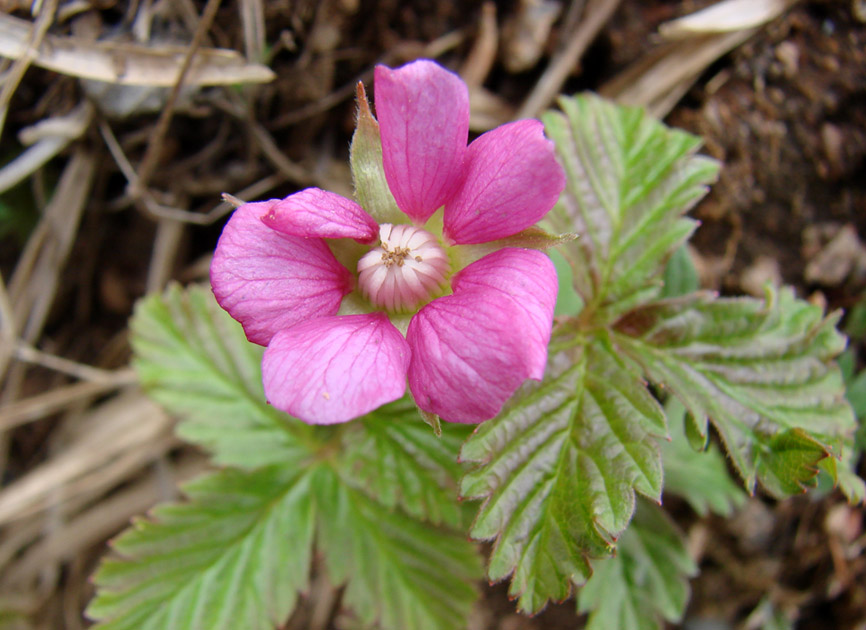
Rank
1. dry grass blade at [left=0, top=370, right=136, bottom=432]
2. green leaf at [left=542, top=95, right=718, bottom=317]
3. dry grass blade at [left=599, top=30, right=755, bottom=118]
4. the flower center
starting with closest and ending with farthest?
the flower center < green leaf at [left=542, top=95, right=718, bottom=317] < dry grass blade at [left=599, top=30, right=755, bottom=118] < dry grass blade at [left=0, top=370, right=136, bottom=432]

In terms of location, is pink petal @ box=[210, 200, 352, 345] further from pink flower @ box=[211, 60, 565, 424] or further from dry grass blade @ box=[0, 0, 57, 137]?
dry grass blade @ box=[0, 0, 57, 137]

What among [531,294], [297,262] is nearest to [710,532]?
[531,294]

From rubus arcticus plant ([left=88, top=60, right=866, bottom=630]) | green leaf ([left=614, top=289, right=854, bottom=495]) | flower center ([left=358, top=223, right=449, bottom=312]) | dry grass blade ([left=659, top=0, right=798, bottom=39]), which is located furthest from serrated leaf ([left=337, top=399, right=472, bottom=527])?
dry grass blade ([left=659, top=0, right=798, bottom=39])

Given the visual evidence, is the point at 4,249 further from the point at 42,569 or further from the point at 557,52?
the point at 557,52

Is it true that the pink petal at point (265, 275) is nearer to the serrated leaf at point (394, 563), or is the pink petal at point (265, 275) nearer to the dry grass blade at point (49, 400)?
the serrated leaf at point (394, 563)

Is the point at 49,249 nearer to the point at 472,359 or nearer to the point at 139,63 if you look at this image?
the point at 139,63

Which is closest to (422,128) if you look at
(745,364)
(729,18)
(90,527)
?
(745,364)

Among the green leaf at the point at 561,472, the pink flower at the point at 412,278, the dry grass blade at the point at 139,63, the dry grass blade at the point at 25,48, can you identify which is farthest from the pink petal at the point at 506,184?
the dry grass blade at the point at 25,48
